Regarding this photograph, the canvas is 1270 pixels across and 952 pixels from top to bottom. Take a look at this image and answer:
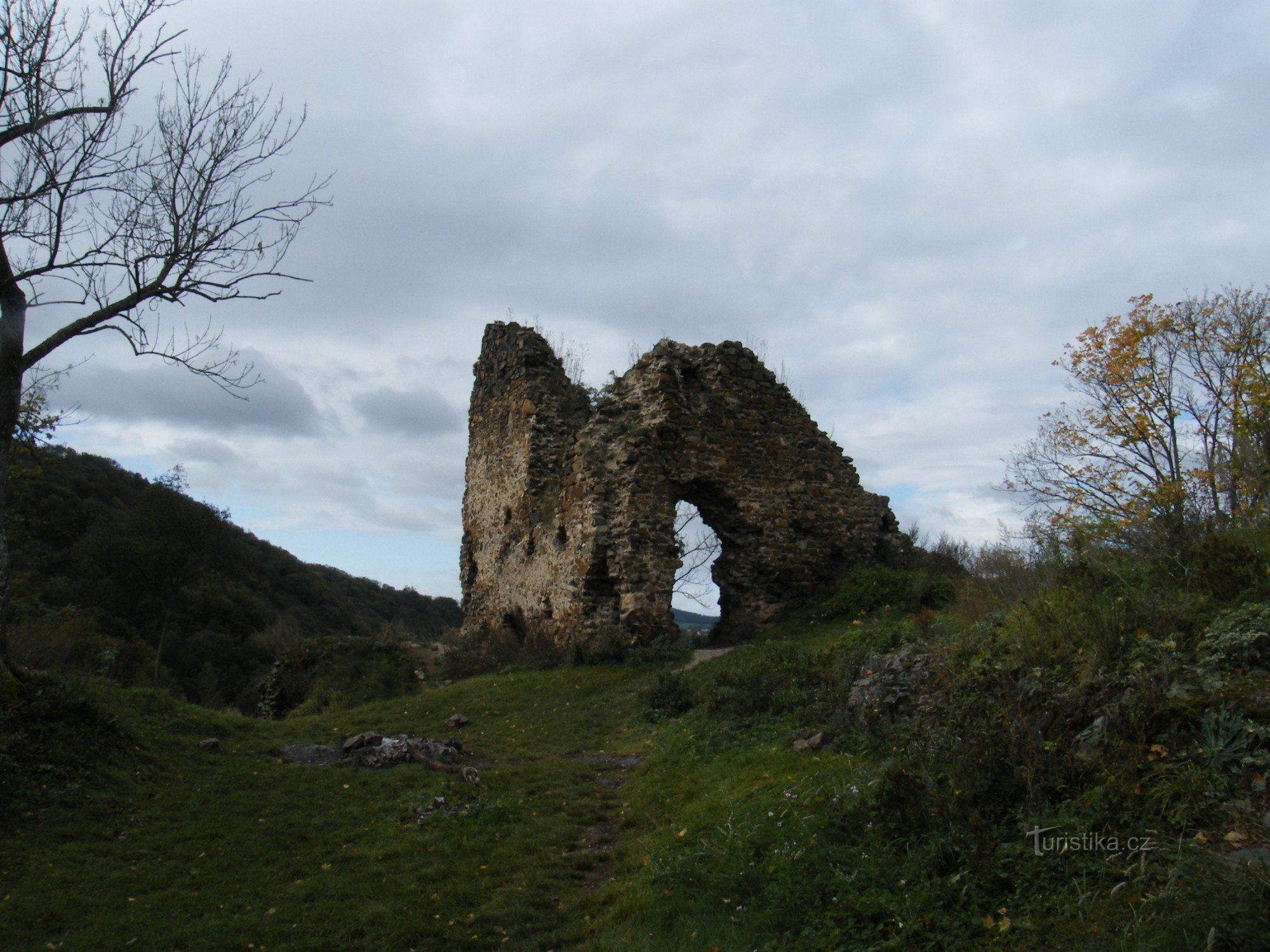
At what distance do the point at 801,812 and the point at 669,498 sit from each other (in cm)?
985

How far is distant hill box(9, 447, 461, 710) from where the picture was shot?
69.9ft

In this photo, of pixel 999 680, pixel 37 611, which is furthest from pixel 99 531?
Answer: pixel 999 680

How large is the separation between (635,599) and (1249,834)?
36.2 feet

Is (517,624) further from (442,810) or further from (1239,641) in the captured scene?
(1239,641)

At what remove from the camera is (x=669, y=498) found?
14430 millimetres

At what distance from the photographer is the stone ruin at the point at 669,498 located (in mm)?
14086

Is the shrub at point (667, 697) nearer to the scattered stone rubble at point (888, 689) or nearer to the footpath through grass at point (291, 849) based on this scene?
the footpath through grass at point (291, 849)

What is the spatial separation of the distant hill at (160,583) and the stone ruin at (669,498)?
545cm

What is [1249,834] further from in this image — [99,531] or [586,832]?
[99,531]

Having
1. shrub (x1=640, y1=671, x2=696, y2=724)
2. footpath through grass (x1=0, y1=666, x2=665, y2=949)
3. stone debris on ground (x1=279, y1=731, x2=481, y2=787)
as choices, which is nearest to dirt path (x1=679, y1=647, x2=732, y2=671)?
shrub (x1=640, y1=671, x2=696, y2=724)

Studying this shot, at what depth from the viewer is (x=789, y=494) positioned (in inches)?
605

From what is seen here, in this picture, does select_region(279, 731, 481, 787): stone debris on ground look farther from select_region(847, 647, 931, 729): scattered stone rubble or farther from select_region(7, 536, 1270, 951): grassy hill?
select_region(847, 647, 931, 729): scattered stone rubble

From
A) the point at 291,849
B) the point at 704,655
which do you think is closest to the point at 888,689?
the point at 291,849

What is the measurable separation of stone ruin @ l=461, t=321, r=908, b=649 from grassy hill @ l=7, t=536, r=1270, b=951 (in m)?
5.77
